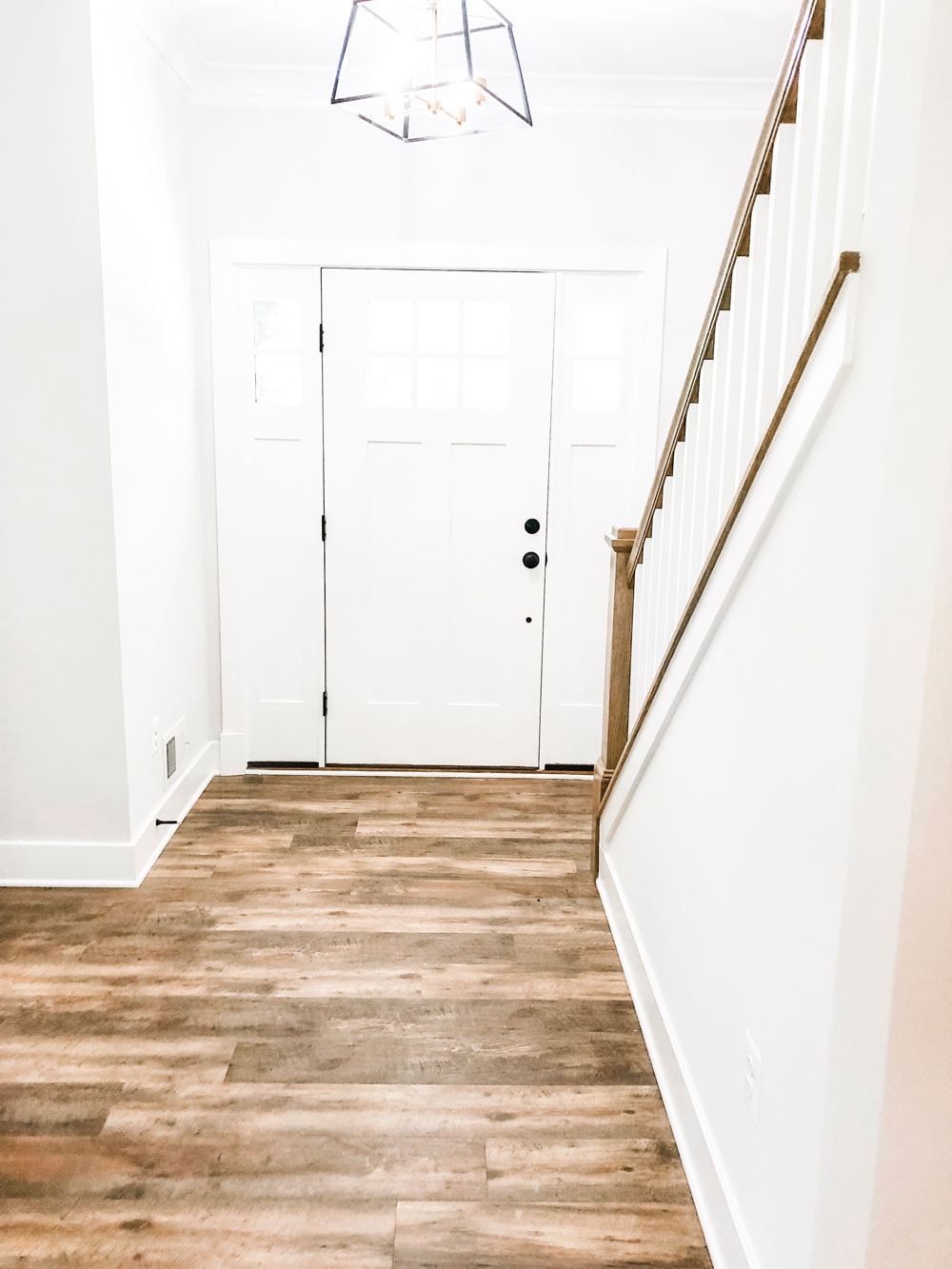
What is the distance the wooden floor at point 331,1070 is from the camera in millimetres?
1665

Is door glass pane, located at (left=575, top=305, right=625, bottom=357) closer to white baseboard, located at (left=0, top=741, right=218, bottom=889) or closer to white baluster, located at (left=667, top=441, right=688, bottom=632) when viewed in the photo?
white baluster, located at (left=667, top=441, right=688, bottom=632)

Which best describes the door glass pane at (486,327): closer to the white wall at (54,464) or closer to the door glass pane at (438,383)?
the door glass pane at (438,383)

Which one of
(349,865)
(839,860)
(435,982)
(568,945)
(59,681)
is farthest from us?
(349,865)

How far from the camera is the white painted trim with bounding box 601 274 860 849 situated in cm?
124

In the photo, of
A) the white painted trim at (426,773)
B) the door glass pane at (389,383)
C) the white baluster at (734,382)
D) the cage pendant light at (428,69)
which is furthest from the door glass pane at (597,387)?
the white baluster at (734,382)

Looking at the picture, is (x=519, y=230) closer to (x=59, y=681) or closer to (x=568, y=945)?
(x=59, y=681)

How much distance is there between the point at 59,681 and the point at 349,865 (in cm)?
108

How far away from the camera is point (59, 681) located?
2836mm

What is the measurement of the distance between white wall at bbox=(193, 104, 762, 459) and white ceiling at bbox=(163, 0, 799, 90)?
0.18 meters

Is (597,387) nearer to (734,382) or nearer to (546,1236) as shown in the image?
(734,382)

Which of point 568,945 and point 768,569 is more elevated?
point 768,569

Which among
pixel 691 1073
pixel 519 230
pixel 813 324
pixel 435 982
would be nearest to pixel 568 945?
pixel 435 982

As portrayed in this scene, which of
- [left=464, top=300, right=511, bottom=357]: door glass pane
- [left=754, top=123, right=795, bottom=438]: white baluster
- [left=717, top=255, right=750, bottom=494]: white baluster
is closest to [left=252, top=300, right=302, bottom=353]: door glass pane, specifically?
[left=464, top=300, right=511, bottom=357]: door glass pane

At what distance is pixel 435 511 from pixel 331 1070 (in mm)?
2263
